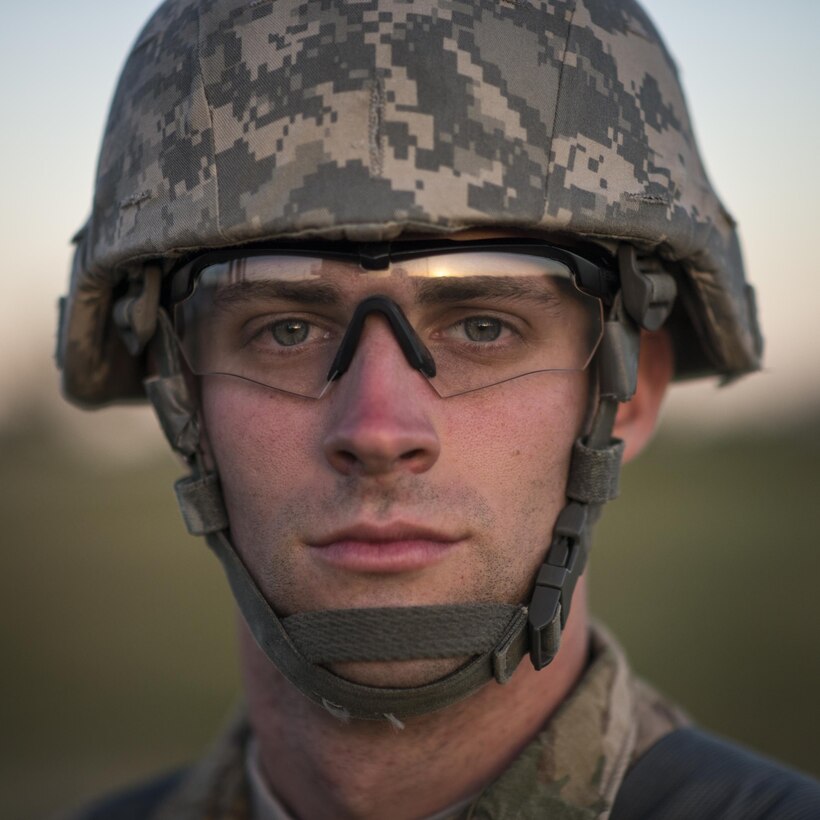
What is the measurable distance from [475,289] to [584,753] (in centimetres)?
126

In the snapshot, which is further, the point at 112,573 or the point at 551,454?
the point at 112,573

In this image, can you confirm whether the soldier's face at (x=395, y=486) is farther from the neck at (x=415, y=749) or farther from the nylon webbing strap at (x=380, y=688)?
the neck at (x=415, y=749)

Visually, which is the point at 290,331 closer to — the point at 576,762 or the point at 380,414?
the point at 380,414

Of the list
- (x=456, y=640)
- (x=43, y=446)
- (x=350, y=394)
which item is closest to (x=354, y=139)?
(x=350, y=394)

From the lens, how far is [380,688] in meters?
2.37

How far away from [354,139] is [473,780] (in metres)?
1.73

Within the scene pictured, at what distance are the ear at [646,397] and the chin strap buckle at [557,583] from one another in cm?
45

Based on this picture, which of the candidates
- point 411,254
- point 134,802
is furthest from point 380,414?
point 134,802

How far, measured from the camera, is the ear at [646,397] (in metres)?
3.03

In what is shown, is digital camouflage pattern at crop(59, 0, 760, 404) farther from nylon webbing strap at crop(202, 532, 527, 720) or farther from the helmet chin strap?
nylon webbing strap at crop(202, 532, 527, 720)

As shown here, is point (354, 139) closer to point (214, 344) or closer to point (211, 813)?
point (214, 344)

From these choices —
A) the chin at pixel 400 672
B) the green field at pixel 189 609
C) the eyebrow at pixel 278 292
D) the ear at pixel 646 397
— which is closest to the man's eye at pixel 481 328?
the eyebrow at pixel 278 292

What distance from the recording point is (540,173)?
2.50 meters

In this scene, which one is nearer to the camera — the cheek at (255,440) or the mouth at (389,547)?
the mouth at (389,547)
